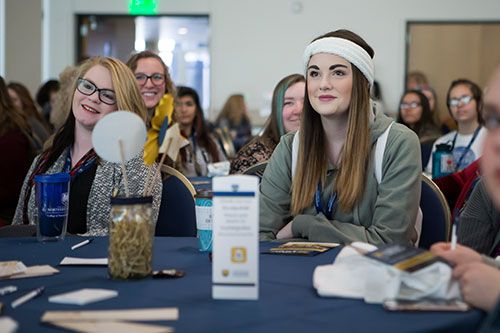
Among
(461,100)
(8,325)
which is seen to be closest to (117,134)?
(8,325)

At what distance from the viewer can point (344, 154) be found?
2846 millimetres

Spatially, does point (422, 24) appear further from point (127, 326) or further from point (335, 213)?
point (127, 326)

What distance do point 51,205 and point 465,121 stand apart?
482 cm

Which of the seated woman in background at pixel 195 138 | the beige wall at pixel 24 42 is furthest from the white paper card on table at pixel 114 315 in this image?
the beige wall at pixel 24 42

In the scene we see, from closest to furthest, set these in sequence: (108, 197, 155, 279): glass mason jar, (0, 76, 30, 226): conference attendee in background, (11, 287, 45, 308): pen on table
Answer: (11, 287, 45, 308): pen on table → (108, 197, 155, 279): glass mason jar → (0, 76, 30, 226): conference attendee in background

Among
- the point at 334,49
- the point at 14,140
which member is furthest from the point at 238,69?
the point at 334,49

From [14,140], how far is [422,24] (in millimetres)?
8180

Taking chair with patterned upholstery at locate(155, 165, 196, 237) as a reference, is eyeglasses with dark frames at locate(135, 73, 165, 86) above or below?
above

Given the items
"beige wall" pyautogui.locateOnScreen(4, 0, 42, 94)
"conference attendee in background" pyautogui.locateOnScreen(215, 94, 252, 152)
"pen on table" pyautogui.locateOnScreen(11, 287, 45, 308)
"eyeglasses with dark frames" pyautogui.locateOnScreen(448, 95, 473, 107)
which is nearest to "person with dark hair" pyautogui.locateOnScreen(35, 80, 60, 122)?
"beige wall" pyautogui.locateOnScreen(4, 0, 42, 94)

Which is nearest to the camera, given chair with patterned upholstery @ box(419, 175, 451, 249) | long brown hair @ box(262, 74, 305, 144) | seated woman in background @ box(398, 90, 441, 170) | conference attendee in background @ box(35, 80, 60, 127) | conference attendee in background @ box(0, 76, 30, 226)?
chair with patterned upholstery @ box(419, 175, 451, 249)

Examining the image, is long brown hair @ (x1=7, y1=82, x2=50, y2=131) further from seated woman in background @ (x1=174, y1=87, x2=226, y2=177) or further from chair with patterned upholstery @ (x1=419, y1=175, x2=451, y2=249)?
chair with patterned upholstery @ (x1=419, y1=175, x2=451, y2=249)

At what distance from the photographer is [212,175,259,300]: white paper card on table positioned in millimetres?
1688

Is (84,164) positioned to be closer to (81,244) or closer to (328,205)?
(81,244)

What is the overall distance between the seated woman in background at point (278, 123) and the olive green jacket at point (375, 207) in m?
1.36
